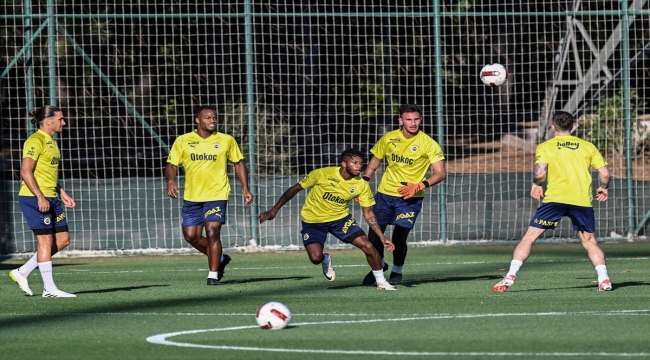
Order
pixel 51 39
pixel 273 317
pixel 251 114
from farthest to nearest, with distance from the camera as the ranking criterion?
pixel 251 114
pixel 51 39
pixel 273 317

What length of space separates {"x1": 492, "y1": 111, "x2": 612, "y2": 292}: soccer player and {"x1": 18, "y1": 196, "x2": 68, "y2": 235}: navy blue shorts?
442 centimetres

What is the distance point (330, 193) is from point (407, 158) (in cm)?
96

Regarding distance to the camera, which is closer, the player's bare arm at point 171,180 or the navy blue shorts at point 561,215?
the navy blue shorts at point 561,215

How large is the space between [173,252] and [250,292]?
247 inches

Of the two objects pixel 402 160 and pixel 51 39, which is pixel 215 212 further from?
pixel 51 39

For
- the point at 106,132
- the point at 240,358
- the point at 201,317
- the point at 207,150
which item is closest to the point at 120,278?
the point at 207,150

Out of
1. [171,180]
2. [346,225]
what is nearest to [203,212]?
[171,180]

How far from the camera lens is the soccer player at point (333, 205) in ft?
40.4

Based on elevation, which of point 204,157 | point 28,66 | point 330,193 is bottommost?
point 330,193

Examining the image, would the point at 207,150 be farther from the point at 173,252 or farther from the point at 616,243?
the point at 616,243

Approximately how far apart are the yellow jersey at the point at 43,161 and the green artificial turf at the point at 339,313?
1111 millimetres

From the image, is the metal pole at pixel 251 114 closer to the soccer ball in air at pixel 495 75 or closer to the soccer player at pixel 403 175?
the soccer ball in air at pixel 495 75

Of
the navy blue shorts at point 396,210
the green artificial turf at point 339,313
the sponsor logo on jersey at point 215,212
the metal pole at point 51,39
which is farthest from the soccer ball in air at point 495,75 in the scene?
the metal pole at point 51,39

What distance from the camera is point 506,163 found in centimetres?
2278
